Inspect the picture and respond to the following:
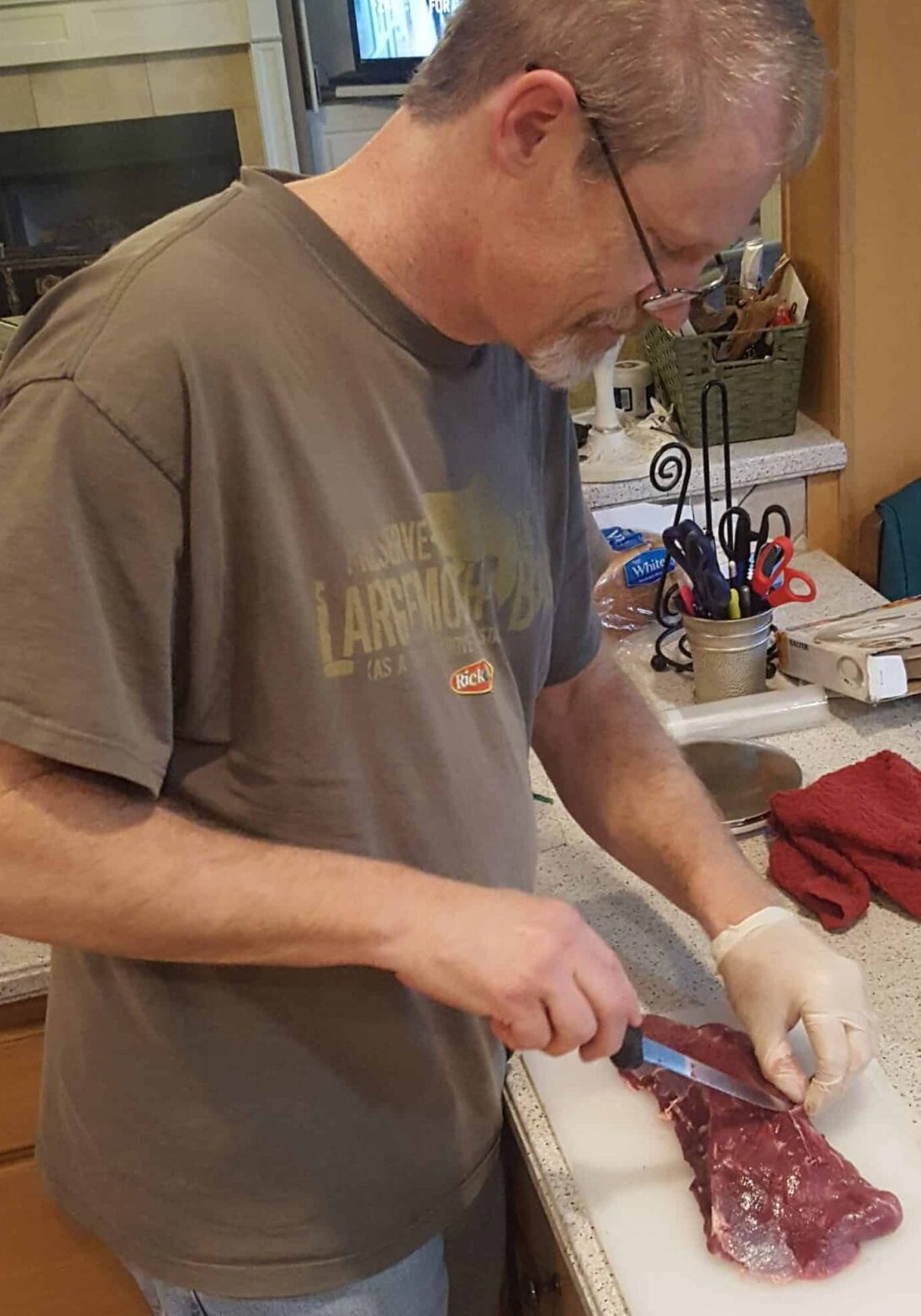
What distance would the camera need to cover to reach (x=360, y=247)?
2.27ft

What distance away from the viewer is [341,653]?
2.22 ft

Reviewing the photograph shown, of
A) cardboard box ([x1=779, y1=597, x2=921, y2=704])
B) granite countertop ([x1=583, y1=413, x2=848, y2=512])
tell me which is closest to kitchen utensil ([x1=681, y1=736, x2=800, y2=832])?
cardboard box ([x1=779, y1=597, x2=921, y2=704])

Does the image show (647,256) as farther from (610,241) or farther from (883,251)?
(883,251)

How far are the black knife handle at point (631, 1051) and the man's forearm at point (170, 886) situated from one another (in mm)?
162

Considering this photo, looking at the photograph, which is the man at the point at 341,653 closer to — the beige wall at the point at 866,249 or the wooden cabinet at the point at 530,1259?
the wooden cabinet at the point at 530,1259

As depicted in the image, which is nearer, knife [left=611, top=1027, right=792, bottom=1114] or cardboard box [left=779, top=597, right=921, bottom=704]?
knife [left=611, top=1027, right=792, bottom=1114]

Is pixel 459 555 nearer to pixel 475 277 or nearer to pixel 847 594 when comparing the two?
pixel 475 277

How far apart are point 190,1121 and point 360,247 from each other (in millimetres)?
548

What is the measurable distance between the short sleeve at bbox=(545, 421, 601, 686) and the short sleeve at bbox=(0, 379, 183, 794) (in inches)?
14.9

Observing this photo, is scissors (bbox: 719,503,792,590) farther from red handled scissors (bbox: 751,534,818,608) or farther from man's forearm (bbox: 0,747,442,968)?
Answer: man's forearm (bbox: 0,747,442,968)

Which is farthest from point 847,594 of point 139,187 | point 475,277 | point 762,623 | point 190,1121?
point 139,187

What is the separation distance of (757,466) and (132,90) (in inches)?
165

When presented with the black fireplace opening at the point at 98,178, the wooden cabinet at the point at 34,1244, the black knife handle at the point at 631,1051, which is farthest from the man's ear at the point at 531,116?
the black fireplace opening at the point at 98,178

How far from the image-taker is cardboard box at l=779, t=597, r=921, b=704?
1217 mm
